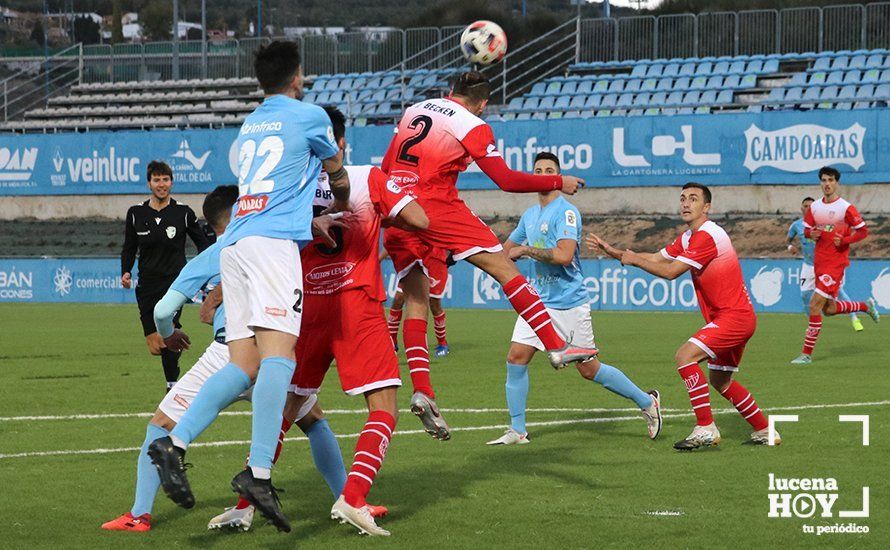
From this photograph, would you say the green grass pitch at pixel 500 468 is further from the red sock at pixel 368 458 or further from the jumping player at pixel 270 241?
the jumping player at pixel 270 241

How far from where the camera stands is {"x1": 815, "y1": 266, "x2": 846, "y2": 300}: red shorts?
1808 cm

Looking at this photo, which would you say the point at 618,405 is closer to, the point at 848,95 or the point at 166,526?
the point at 166,526

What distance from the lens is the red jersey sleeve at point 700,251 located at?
10.1 metres

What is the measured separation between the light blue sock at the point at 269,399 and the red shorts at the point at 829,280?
13.1 metres

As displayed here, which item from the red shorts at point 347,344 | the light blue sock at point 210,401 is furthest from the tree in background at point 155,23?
the light blue sock at point 210,401

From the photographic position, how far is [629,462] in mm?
9227

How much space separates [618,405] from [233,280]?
22.7 ft

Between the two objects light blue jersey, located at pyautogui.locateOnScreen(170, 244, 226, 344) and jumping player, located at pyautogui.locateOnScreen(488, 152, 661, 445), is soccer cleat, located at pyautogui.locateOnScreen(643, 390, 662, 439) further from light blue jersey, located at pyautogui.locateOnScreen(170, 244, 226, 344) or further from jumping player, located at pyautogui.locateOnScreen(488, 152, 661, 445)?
light blue jersey, located at pyautogui.locateOnScreen(170, 244, 226, 344)

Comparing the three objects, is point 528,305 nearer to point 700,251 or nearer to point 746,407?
point 700,251

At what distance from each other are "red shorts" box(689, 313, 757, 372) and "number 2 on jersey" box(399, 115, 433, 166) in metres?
2.64

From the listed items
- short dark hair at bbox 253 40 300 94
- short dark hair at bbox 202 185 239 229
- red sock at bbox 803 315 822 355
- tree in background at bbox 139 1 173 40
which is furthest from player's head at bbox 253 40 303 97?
tree in background at bbox 139 1 173 40

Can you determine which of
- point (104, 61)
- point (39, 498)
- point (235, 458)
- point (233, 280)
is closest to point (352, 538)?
point (233, 280)

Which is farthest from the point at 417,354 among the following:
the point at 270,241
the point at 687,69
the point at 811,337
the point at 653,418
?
the point at 687,69

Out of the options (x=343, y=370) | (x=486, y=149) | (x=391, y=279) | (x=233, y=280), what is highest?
(x=486, y=149)
